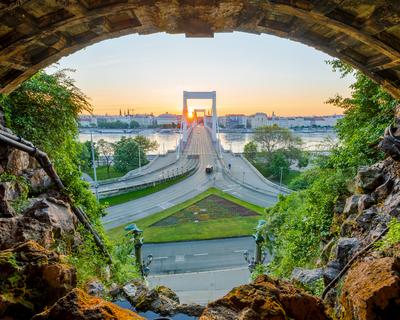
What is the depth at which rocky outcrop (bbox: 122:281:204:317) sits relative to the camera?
3514 millimetres

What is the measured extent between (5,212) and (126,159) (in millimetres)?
38296

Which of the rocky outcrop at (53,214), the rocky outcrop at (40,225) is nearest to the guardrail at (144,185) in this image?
the rocky outcrop at (53,214)

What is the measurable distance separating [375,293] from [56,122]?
709 cm

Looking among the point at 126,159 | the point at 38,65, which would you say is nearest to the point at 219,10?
the point at 38,65

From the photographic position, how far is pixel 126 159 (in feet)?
136

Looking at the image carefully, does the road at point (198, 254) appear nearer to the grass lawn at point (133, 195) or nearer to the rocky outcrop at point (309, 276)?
the rocky outcrop at point (309, 276)

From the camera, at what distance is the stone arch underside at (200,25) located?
3.68 meters

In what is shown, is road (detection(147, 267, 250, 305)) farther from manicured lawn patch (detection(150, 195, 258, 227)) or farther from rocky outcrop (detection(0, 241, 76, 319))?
rocky outcrop (detection(0, 241, 76, 319))

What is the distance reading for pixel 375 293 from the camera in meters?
2.34

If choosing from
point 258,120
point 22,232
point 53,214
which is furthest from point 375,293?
point 258,120

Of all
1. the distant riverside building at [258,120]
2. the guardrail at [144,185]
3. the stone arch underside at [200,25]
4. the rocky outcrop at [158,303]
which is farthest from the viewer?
the distant riverside building at [258,120]

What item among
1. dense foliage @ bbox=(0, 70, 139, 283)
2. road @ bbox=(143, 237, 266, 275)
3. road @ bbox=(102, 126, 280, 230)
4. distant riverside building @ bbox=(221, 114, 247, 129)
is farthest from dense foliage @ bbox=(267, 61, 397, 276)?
distant riverside building @ bbox=(221, 114, 247, 129)

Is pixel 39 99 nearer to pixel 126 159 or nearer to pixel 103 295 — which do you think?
pixel 103 295

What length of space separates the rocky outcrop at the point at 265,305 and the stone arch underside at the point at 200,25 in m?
3.53
